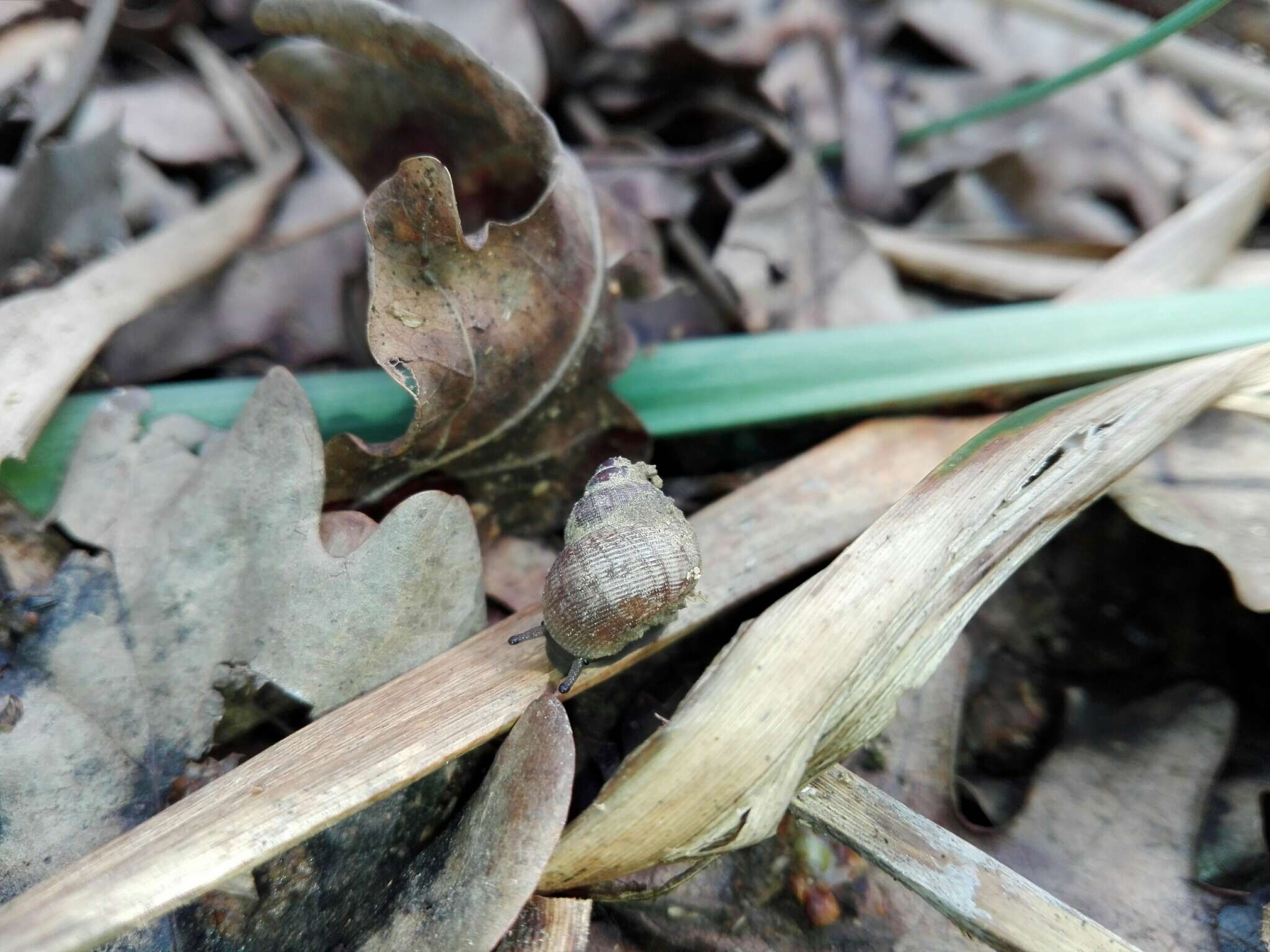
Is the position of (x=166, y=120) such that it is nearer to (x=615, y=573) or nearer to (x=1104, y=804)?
(x=615, y=573)

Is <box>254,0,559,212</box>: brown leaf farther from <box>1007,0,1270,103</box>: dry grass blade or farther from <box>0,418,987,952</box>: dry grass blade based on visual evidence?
<box>1007,0,1270,103</box>: dry grass blade

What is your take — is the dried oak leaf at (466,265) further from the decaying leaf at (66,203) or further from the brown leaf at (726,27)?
the brown leaf at (726,27)

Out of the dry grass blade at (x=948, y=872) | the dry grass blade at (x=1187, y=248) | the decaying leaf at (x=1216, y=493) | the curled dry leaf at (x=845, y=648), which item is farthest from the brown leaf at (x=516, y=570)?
the dry grass blade at (x=1187, y=248)

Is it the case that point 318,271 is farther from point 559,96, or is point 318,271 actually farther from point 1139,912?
point 1139,912

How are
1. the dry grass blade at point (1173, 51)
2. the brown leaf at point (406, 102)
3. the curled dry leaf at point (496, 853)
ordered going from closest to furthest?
the curled dry leaf at point (496, 853) < the brown leaf at point (406, 102) < the dry grass blade at point (1173, 51)

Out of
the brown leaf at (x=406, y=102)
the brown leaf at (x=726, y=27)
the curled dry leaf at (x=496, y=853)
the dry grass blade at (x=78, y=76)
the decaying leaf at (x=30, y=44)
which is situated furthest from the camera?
the brown leaf at (x=726, y=27)
